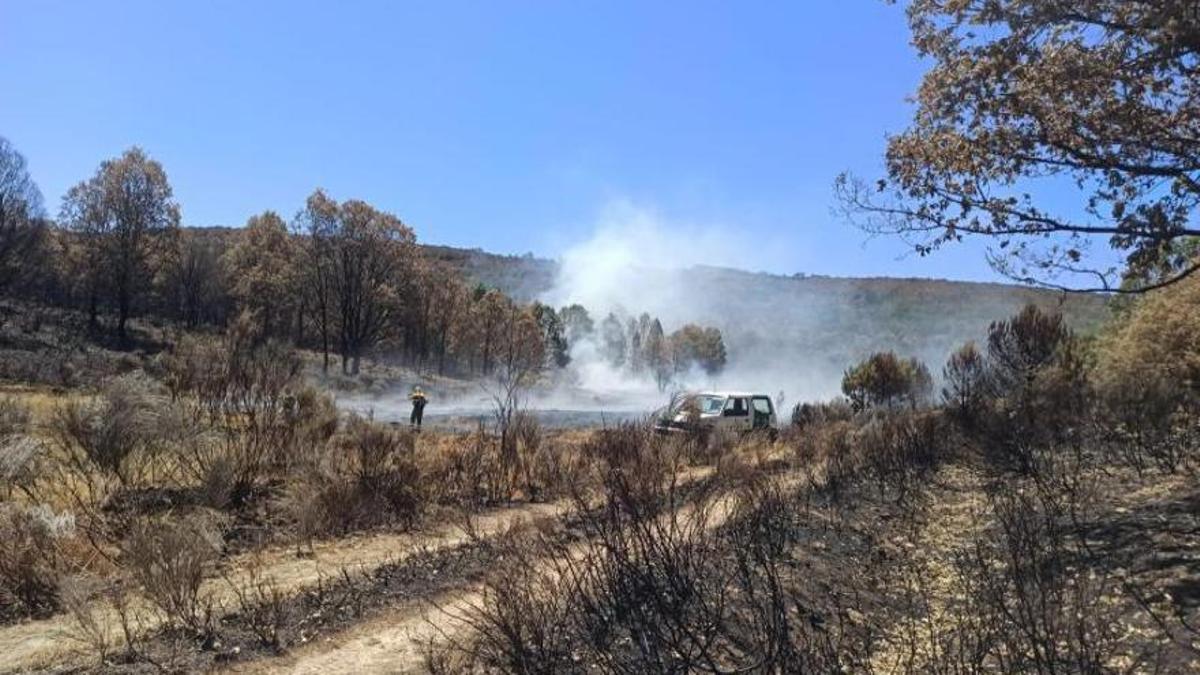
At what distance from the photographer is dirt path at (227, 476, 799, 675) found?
562 centimetres

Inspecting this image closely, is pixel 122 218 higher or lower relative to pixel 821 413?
higher

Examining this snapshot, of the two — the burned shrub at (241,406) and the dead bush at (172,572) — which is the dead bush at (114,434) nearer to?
the burned shrub at (241,406)

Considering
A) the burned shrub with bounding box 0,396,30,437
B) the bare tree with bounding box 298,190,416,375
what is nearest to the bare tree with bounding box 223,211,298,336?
the bare tree with bounding box 298,190,416,375

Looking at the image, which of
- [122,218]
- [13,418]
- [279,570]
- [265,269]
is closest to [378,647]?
[279,570]

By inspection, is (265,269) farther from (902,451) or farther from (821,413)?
(902,451)

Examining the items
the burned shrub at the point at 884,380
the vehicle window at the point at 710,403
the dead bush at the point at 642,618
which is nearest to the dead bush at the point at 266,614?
the dead bush at the point at 642,618

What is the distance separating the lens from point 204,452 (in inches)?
426

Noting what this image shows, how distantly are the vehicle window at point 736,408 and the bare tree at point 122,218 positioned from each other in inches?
2090

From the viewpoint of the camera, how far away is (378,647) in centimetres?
615

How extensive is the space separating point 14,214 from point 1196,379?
64.1 m

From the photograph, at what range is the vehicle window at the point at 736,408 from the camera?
24.2 metres

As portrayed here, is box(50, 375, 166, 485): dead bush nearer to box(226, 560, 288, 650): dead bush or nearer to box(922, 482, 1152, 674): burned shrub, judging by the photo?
box(226, 560, 288, 650): dead bush

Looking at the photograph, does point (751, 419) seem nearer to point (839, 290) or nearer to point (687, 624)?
point (687, 624)

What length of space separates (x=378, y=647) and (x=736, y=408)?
1913 centimetres
